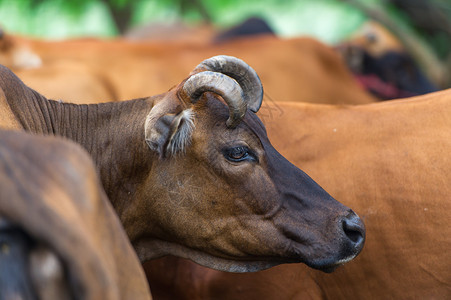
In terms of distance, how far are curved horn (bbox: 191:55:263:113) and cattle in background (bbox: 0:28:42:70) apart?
3.70 m

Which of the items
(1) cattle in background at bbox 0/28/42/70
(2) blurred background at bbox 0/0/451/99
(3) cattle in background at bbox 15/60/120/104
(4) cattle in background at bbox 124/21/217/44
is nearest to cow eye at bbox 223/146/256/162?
(3) cattle in background at bbox 15/60/120/104

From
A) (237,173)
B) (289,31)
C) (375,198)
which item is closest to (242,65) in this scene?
(237,173)

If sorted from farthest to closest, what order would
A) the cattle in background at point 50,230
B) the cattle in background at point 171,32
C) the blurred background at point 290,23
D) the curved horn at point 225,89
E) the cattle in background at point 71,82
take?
1. the cattle in background at point 171,32
2. the blurred background at point 290,23
3. the cattle in background at point 71,82
4. the curved horn at point 225,89
5. the cattle in background at point 50,230

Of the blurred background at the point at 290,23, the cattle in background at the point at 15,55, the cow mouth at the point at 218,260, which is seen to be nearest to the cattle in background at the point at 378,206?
the cow mouth at the point at 218,260

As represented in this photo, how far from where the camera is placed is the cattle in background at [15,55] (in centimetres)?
634

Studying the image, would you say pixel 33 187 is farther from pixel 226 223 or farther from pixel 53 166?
pixel 226 223

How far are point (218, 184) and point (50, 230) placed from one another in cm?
124

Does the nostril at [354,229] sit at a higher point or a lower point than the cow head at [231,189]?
lower

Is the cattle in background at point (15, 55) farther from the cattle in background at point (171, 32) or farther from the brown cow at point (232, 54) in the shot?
the cattle in background at point (171, 32)

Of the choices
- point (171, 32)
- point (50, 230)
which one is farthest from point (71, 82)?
point (171, 32)

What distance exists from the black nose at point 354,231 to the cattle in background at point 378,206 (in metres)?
0.42

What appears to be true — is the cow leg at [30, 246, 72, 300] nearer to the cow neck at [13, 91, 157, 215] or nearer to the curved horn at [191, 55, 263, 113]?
the cow neck at [13, 91, 157, 215]

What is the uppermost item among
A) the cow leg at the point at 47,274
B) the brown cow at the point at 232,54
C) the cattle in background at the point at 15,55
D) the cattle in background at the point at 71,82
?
the cow leg at the point at 47,274

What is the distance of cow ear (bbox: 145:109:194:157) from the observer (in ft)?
10.0
